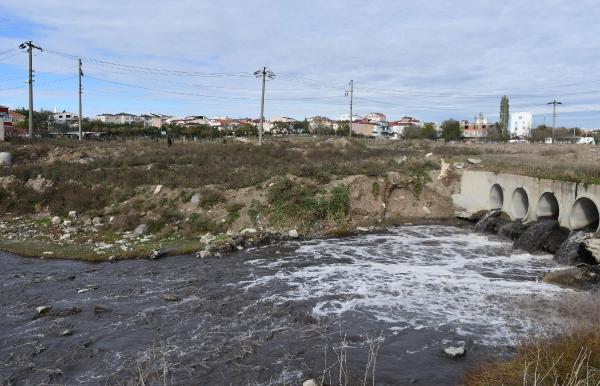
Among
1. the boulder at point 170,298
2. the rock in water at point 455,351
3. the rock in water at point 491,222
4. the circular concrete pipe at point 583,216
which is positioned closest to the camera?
the rock in water at point 455,351

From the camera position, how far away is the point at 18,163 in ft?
119

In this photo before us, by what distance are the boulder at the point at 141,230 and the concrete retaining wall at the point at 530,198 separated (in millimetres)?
18189

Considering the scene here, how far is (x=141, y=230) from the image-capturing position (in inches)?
920

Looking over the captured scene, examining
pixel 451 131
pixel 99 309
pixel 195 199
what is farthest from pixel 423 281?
pixel 451 131

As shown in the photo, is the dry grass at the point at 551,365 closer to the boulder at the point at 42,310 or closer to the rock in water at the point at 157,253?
the boulder at the point at 42,310

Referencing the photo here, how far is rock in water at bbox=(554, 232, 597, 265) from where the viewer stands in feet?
60.0

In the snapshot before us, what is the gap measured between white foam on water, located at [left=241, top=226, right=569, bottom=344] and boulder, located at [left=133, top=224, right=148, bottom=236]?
7.26 m

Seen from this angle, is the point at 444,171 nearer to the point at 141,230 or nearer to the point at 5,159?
the point at 141,230

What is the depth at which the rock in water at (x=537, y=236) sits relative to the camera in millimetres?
21141

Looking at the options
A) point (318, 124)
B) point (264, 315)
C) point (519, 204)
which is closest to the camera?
point (264, 315)

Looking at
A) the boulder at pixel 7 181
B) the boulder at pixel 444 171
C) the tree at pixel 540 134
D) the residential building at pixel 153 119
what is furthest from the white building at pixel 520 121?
the boulder at pixel 7 181

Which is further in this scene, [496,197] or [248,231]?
[496,197]

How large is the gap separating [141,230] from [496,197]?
20.4 m

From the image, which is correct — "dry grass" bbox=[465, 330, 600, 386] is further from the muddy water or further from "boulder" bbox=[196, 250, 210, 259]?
"boulder" bbox=[196, 250, 210, 259]
